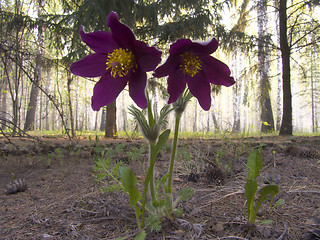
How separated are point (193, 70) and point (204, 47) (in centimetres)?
10

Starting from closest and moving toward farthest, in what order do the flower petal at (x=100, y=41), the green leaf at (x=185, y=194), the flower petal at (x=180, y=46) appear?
the flower petal at (x=180, y=46)
the flower petal at (x=100, y=41)
the green leaf at (x=185, y=194)

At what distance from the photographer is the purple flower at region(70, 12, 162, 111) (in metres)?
0.98

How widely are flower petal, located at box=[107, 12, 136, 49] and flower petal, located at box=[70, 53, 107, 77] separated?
0.13 metres

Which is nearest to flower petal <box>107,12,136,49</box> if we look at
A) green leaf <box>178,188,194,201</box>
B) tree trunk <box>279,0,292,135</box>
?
green leaf <box>178,188,194,201</box>

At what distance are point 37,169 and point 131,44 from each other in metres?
2.18

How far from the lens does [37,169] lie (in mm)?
2600

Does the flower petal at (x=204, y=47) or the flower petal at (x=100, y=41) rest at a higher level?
the flower petal at (x=100, y=41)

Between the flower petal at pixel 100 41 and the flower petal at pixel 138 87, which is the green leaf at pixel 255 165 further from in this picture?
the flower petal at pixel 100 41

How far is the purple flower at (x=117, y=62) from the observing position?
0.98 meters

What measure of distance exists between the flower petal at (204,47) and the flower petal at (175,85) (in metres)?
0.12

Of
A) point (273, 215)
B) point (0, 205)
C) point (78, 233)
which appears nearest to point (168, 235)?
point (78, 233)

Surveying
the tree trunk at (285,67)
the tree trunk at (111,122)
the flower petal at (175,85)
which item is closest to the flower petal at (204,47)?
the flower petal at (175,85)

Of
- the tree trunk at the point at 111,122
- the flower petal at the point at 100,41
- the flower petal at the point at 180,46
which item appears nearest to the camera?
the flower petal at the point at 180,46

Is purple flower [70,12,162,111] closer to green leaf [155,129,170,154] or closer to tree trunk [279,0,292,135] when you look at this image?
green leaf [155,129,170,154]
